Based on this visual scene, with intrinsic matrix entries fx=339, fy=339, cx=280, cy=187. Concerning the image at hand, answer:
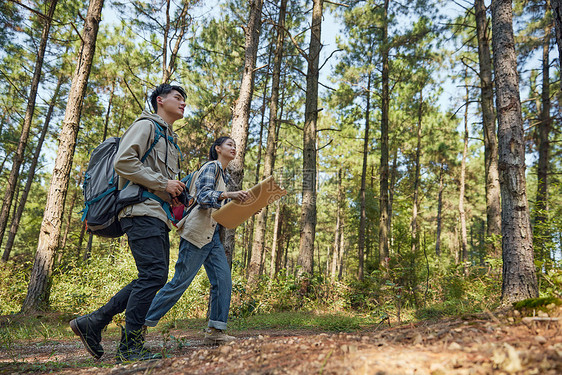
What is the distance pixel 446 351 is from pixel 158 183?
226cm

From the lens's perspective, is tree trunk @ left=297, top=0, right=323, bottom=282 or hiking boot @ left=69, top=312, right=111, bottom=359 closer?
hiking boot @ left=69, top=312, right=111, bottom=359

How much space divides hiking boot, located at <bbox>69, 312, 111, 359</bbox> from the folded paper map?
4.12 feet

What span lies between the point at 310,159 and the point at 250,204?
576cm

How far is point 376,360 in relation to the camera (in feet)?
5.08

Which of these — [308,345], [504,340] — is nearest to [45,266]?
[308,345]

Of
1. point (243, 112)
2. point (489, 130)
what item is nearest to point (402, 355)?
point (243, 112)

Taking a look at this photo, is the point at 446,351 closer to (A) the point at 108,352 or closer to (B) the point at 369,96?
(A) the point at 108,352

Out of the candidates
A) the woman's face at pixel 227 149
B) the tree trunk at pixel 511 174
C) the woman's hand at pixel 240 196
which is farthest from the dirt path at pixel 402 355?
the tree trunk at pixel 511 174

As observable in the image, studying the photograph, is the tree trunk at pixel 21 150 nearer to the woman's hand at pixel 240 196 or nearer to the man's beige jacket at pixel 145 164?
Answer: the man's beige jacket at pixel 145 164

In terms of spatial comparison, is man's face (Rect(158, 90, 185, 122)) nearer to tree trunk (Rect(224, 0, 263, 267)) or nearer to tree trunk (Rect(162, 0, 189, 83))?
tree trunk (Rect(224, 0, 263, 267))

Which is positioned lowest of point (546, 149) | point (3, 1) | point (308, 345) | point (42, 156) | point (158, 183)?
point (308, 345)

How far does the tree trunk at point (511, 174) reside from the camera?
4137mm

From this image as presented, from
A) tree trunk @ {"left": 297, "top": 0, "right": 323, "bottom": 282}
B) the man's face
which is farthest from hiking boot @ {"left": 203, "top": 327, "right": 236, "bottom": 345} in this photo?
tree trunk @ {"left": 297, "top": 0, "right": 323, "bottom": 282}

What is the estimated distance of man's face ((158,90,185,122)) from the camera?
3166 mm
